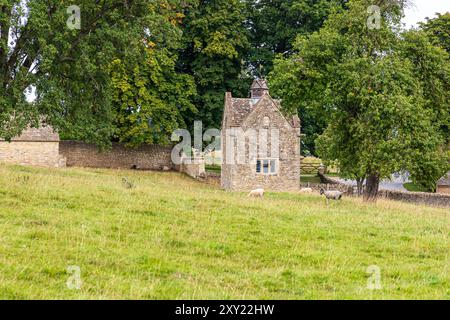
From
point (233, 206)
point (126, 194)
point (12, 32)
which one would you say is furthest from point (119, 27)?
point (233, 206)

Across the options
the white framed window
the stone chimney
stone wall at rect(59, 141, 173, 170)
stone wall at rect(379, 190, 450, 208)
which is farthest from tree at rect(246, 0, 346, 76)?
stone wall at rect(379, 190, 450, 208)

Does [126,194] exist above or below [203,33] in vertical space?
below

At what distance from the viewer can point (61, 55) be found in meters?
30.5

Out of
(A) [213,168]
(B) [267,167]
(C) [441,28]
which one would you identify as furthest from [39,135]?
(C) [441,28]

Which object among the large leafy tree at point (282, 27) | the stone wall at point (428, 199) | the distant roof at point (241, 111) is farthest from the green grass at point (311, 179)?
the stone wall at point (428, 199)

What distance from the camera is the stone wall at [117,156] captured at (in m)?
52.3

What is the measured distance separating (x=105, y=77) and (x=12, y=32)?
18.1 ft

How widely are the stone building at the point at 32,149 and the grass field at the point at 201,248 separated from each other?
2626 centimetres

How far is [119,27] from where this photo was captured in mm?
31859

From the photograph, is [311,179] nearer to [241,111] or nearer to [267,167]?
[267,167]

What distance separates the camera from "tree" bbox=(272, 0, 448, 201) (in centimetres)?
2673

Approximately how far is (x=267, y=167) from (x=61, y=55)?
19.0 m

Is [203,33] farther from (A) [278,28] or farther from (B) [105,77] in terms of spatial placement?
(B) [105,77]
